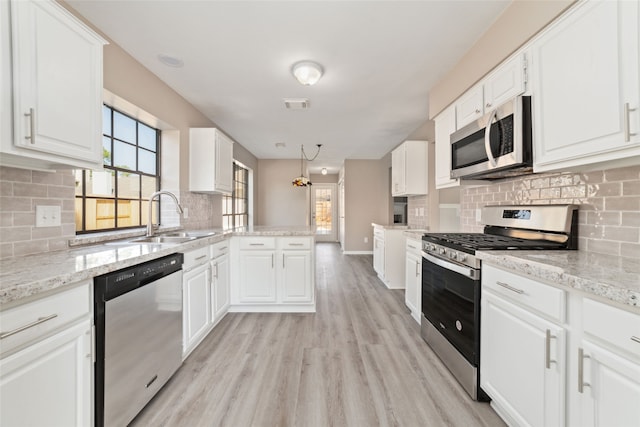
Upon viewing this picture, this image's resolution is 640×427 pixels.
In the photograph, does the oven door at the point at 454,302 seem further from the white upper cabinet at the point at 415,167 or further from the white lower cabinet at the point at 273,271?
the white upper cabinet at the point at 415,167

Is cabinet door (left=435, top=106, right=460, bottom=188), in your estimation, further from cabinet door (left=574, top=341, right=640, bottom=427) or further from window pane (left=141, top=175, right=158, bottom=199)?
window pane (left=141, top=175, right=158, bottom=199)

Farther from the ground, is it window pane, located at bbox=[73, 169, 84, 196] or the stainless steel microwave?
the stainless steel microwave

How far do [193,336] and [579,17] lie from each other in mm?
3112

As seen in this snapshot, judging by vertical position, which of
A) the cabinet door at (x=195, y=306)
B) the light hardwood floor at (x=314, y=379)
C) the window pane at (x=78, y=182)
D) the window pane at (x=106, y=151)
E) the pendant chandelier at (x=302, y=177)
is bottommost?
the light hardwood floor at (x=314, y=379)

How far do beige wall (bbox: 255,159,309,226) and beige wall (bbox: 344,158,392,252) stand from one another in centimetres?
119

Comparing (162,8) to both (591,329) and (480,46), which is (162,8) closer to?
(480,46)

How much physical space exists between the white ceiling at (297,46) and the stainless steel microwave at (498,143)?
0.70 metres

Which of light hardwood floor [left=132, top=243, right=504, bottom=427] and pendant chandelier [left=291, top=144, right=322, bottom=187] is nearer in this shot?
light hardwood floor [left=132, top=243, right=504, bottom=427]

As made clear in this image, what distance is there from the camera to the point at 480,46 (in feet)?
6.87

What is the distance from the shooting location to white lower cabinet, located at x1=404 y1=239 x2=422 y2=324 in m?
2.73

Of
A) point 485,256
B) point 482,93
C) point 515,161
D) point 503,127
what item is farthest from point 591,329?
point 482,93

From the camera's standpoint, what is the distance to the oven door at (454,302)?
1.66 meters

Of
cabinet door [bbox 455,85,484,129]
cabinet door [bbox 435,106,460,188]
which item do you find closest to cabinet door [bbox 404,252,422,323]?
cabinet door [bbox 435,106,460,188]

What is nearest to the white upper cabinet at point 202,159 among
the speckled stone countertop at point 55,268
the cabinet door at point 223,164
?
the cabinet door at point 223,164
